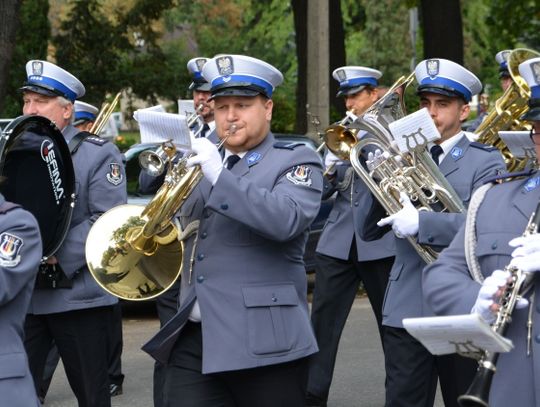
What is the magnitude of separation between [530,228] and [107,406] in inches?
120

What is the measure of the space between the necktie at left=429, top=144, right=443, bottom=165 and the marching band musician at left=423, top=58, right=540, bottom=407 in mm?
1737

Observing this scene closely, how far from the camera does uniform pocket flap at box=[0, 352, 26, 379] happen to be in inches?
163

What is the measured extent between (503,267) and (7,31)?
29.0 feet

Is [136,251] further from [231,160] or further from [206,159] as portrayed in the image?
[206,159]

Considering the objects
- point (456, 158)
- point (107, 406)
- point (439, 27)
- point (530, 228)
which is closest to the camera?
point (530, 228)

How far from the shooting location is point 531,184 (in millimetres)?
3936

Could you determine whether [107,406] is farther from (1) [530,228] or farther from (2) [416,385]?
(1) [530,228]

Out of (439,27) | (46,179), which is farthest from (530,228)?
(439,27)

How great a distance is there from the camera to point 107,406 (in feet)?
20.2

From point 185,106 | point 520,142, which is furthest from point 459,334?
point 185,106

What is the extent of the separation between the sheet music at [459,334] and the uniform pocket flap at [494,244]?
1.60 ft

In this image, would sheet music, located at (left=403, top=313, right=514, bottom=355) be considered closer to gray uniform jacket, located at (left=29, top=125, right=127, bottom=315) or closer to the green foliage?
gray uniform jacket, located at (left=29, top=125, right=127, bottom=315)

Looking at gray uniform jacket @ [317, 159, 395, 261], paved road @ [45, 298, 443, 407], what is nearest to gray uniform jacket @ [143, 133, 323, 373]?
gray uniform jacket @ [317, 159, 395, 261]

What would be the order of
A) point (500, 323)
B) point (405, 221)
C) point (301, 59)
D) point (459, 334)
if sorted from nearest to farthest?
point (459, 334)
point (500, 323)
point (405, 221)
point (301, 59)
